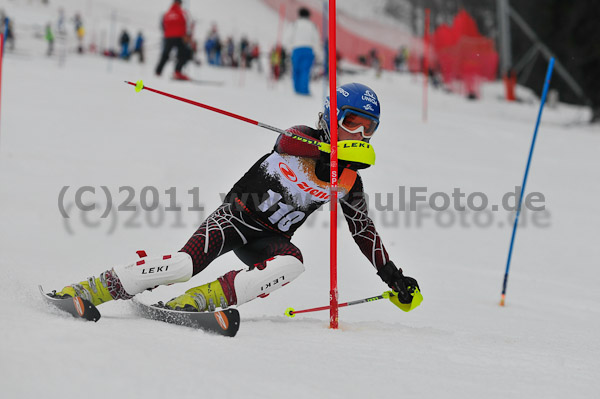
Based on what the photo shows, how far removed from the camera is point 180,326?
9.05 ft

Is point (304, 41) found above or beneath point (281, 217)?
above

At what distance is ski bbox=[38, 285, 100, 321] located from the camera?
2.61 m

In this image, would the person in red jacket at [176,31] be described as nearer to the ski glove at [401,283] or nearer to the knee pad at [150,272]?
the ski glove at [401,283]

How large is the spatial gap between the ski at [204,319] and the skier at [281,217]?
15cm

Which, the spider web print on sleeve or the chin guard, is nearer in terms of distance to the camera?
the chin guard

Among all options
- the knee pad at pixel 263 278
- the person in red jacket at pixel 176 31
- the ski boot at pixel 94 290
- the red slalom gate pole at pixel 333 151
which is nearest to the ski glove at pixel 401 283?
the red slalom gate pole at pixel 333 151

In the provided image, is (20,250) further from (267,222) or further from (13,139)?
(13,139)

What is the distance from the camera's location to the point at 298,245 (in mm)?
6340

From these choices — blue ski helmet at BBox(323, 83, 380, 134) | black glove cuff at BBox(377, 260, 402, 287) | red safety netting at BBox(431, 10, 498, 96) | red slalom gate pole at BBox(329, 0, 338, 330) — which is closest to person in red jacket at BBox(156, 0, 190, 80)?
blue ski helmet at BBox(323, 83, 380, 134)

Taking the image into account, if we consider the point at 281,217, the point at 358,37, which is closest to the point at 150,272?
the point at 281,217

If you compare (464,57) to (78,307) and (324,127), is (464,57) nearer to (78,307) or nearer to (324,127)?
(324,127)

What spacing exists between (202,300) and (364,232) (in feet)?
3.41

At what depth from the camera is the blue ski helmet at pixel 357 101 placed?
10.8 feet

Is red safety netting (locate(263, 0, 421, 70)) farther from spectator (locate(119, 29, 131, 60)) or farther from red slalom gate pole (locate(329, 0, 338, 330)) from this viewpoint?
red slalom gate pole (locate(329, 0, 338, 330))
